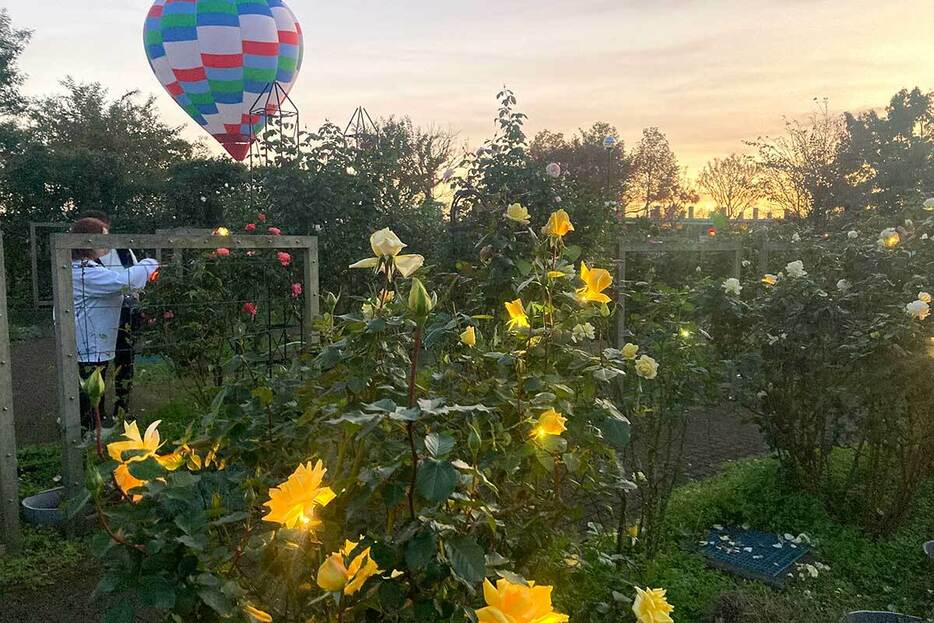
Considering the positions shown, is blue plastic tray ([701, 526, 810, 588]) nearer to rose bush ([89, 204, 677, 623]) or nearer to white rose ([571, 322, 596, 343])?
rose bush ([89, 204, 677, 623])

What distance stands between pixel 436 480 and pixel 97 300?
390cm

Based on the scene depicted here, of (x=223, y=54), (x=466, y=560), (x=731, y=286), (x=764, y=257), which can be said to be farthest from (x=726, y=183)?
(x=466, y=560)

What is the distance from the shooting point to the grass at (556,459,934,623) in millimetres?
2295

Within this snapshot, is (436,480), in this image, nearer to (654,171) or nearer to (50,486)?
(50,486)

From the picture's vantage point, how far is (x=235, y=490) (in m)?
1.22

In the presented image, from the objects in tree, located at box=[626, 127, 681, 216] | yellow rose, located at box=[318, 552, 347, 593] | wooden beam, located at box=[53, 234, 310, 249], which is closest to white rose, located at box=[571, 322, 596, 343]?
yellow rose, located at box=[318, 552, 347, 593]

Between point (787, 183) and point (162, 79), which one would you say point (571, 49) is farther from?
point (787, 183)

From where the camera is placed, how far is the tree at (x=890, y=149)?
623 inches

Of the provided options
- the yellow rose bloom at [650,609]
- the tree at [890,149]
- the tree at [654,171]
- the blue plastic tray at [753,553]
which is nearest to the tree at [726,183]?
the tree at [654,171]

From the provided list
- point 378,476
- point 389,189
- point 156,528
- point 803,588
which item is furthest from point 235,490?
point 389,189

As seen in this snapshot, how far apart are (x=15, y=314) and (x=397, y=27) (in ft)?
33.1

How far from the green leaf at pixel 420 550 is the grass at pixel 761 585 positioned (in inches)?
32.4

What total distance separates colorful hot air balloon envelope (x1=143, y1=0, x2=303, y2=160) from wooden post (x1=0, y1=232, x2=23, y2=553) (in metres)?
7.39

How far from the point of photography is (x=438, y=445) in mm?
1020
